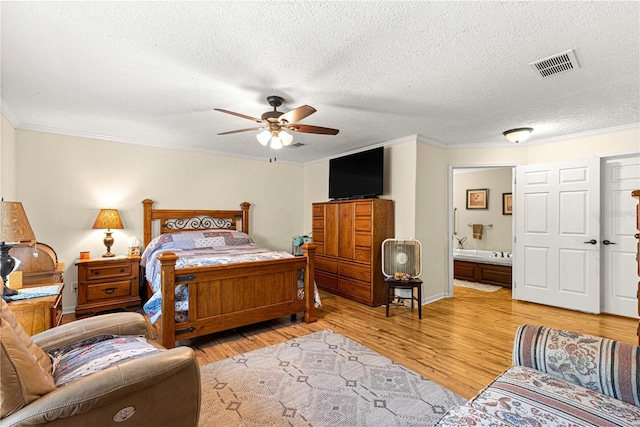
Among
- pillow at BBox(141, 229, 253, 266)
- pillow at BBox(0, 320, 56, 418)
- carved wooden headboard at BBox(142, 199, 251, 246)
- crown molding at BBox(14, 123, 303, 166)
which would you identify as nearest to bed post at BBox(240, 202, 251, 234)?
carved wooden headboard at BBox(142, 199, 251, 246)

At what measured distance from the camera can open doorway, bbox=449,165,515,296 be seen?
5496mm

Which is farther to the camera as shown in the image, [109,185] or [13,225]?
[109,185]

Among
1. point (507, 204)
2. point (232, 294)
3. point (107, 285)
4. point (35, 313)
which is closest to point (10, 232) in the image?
point (35, 313)

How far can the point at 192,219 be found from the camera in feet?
15.8

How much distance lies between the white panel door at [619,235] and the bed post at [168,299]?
5.13m

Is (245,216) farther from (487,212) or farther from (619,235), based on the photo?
(619,235)

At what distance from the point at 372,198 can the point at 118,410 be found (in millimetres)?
3764

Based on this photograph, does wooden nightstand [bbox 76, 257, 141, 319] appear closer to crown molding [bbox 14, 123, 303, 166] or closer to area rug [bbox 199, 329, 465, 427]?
crown molding [bbox 14, 123, 303, 166]

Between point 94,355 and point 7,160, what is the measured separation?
3059 millimetres

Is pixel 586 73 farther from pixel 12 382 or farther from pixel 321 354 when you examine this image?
pixel 12 382

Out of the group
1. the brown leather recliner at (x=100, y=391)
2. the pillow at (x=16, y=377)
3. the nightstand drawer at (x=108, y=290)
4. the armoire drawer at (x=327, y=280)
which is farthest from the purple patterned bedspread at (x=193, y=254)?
the pillow at (x=16, y=377)

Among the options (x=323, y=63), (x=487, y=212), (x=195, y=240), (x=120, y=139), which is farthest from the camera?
(x=487, y=212)

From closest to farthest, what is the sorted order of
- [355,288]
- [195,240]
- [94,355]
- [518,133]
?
1. [94,355]
2. [518,133]
3. [195,240]
4. [355,288]

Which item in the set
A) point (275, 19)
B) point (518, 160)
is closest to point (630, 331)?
point (518, 160)
